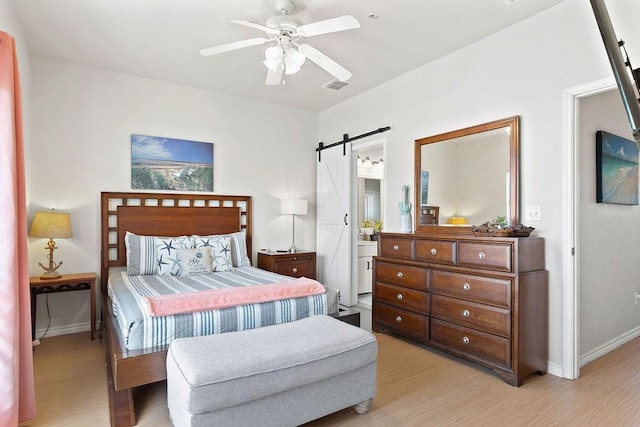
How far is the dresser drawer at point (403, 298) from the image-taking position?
3332 mm

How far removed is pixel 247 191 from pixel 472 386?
3482 mm

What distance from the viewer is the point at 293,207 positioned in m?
5.00

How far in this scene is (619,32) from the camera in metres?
2.50

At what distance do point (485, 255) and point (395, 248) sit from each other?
3.22 feet

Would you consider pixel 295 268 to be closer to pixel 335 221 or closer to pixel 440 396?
pixel 335 221

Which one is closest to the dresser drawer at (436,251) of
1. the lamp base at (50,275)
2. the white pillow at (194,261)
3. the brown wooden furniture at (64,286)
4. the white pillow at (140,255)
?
the white pillow at (194,261)

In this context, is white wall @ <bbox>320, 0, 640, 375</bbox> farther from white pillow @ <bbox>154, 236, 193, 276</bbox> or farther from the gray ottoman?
white pillow @ <bbox>154, 236, 193, 276</bbox>

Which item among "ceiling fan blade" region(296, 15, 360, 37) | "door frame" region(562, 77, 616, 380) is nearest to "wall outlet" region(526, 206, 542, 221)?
"door frame" region(562, 77, 616, 380)

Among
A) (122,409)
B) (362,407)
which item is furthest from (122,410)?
(362,407)

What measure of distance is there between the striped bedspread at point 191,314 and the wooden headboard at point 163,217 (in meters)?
0.70

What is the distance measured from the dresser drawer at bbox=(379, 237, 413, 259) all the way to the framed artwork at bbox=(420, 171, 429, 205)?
539mm

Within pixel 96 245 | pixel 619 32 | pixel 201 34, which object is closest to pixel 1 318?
pixel 96 245

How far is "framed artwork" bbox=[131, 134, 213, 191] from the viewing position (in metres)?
4.25

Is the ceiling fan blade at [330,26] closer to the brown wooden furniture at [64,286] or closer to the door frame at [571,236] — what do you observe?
the door frame at [571,236]
